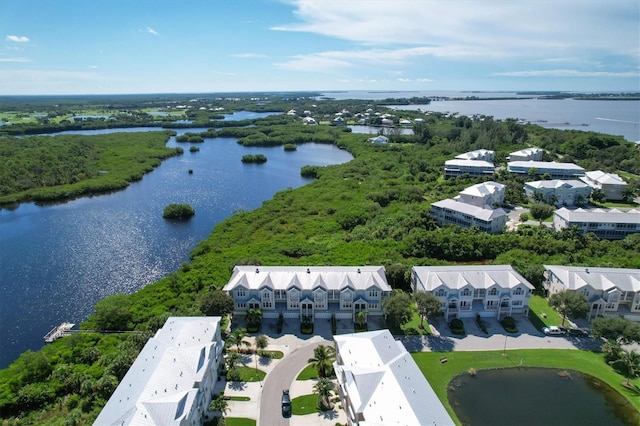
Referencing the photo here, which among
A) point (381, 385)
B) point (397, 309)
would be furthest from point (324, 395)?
point (397, 309)

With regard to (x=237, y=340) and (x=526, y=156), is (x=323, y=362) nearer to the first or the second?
(x=237, y=340)

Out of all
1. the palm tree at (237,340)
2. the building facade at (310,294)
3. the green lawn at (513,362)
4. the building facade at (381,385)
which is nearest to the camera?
the building facade at (381,385)

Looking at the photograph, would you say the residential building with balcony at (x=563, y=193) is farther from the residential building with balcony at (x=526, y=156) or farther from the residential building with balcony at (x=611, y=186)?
the residential building with balcony at (x=526, y=156)

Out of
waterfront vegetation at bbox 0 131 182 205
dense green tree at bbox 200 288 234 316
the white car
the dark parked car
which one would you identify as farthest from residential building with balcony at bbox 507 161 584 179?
waterfront vegetation at bbox 0 131 182 205

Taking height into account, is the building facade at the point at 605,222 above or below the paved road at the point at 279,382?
above

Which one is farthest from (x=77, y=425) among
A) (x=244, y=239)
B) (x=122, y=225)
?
(x=122, y=225)

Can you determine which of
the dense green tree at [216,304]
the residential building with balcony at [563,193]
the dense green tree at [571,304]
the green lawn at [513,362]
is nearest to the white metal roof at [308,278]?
the dense green tree at [216,304]

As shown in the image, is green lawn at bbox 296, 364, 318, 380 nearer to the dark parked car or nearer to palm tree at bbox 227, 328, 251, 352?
the dark parked car

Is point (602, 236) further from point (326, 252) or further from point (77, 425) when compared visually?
point (77, 425)
